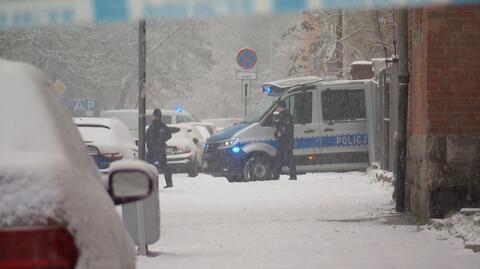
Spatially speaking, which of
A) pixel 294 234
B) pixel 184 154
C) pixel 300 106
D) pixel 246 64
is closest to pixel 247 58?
pixel 246 64

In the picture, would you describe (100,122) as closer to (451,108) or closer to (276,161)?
(276,161)

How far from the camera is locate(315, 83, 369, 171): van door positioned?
73.4ft

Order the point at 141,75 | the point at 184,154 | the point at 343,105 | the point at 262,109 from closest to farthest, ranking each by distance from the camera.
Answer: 1. the point at 141,75
2. the point at 343,105
3. the point at 262,109
4. the point at 184,154

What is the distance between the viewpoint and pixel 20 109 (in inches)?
143

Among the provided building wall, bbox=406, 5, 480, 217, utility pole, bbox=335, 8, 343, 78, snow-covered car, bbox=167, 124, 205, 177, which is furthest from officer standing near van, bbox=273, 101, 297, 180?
building wall, bbox=406, 5, 480, 217

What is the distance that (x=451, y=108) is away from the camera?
1202 cm

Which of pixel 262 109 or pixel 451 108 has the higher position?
pixel 451 108

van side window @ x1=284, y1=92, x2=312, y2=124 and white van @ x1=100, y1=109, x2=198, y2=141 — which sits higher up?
van side window @ x1=284, y1=92, x2=312, y2=124

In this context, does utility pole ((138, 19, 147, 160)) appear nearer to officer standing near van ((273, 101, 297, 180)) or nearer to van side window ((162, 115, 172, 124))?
officer standing near van ((273, 101, 297, 180))

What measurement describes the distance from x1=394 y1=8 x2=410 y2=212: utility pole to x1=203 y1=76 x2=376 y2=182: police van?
324 inches

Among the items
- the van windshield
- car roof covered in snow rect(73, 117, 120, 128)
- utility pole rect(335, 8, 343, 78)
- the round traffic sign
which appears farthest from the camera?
utility pole rect(335, 8, 343, 78)

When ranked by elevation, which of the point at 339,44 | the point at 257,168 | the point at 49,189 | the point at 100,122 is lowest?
the point at 257,168

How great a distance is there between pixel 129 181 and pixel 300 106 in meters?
19.0

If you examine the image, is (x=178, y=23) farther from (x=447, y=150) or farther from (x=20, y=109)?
(x=20, y=109)
